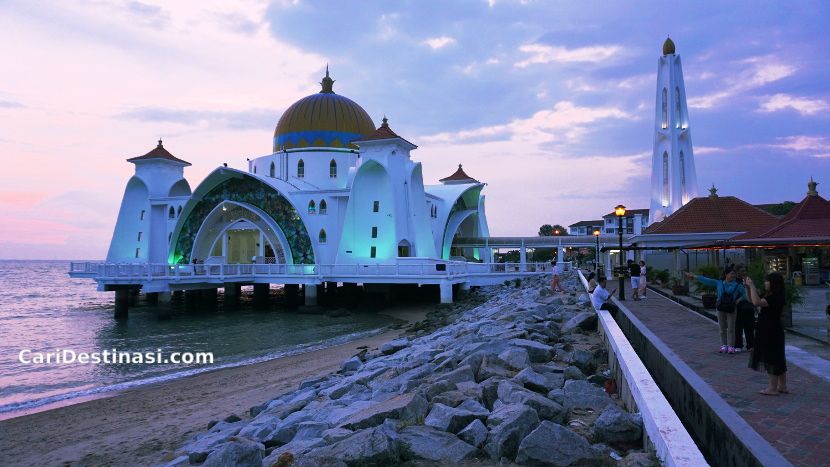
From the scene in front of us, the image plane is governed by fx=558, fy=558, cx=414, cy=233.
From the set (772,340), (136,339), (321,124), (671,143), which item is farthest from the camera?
(321,124)

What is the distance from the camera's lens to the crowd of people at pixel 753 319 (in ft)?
19.9

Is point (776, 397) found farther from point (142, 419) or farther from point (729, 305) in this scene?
point (142, 419)

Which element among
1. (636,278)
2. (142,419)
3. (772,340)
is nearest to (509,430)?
(772,340)

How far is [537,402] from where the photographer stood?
5.57 meters

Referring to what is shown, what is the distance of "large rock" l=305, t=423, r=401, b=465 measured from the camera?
4695 millimetres

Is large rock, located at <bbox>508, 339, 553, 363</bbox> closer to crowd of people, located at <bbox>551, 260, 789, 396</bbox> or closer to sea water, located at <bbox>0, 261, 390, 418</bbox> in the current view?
crowd of people, located at <bbox>551, 260, 789, 396</bbox>

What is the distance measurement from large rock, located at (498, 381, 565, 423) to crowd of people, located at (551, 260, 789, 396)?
249 centimetres

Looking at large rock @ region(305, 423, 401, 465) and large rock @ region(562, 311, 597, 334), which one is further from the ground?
large rock @ region(562, 311, 597, 334)

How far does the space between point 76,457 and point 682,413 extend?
347 inches

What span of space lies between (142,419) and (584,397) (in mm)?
8583

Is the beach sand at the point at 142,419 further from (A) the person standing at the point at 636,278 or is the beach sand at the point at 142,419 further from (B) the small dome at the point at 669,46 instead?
(B) the small dome at the point at 669,46

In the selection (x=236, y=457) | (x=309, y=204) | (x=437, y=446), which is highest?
(x=309, y=204)

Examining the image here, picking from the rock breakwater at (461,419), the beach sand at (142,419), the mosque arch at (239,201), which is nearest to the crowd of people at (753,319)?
the rock breakwater at (461,419)

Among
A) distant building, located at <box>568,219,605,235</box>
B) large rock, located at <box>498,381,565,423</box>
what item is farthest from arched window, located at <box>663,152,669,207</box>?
distant building, located at <box>568,219,605,235</box>
